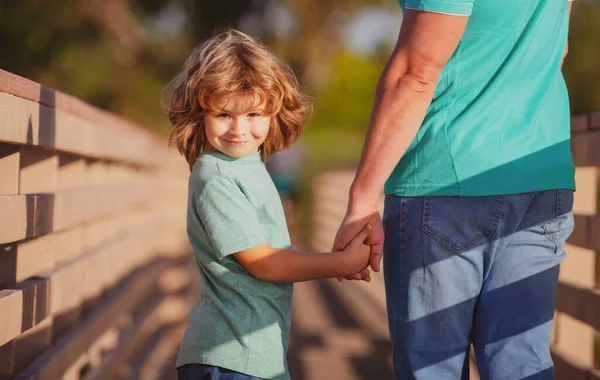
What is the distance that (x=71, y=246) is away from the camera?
12.5 feet

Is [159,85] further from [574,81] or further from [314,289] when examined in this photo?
[574,81]

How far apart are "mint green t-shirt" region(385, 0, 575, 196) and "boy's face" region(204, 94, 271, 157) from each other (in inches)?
17.6

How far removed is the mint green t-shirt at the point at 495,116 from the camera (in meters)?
2.23

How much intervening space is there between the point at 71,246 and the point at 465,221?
2091mm

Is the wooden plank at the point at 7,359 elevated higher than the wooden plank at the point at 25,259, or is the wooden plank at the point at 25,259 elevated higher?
the wooden plank at the point at 25,259

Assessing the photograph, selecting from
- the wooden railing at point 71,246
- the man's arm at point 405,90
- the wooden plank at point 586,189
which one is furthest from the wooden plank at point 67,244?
the wooden plank at point 586,189

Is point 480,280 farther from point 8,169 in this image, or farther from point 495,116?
point 8,169

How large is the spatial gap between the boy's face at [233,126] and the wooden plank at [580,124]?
1366mm

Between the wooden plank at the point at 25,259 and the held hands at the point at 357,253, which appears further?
the wooden plank at the point at 25,259

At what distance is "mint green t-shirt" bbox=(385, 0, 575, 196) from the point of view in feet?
7.31

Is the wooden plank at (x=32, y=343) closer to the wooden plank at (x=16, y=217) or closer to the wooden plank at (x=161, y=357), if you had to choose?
the wooden plank at (x=16, y=217)

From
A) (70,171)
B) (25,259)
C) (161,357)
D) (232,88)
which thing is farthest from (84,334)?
(161,357)

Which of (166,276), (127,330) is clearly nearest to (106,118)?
(127,330)

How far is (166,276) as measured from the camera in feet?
27.3
